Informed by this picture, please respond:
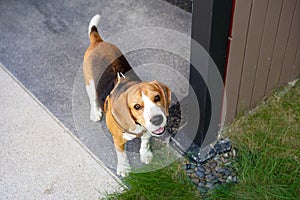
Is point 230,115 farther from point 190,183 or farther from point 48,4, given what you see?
point 48,4

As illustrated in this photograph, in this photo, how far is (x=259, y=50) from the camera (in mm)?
2514

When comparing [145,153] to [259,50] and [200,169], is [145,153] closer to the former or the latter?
[200,169]

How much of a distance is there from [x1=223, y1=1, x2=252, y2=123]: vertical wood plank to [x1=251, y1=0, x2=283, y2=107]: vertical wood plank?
8.2 inches

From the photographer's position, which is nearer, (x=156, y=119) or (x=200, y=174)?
(x=156, y=119)

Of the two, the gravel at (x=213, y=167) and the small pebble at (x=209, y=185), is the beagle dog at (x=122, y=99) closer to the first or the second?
the gravel at (x=213, y=167)

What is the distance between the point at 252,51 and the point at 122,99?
2.92ft

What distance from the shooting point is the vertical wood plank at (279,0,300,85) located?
2.69 m

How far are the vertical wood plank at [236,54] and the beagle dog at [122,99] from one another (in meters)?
0.44

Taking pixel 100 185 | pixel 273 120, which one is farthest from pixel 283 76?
pixel 100 185

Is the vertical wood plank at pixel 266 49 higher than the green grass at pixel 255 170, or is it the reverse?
the vertical wood plank at pixel 266 49

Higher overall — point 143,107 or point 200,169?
point 143,107

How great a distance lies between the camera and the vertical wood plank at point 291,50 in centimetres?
269

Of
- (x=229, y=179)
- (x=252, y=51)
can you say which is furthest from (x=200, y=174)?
(x=252, y=51)

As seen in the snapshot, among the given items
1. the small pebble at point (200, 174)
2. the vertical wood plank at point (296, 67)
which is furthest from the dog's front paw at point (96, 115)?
the vertical wood plank at point (296, 67)
